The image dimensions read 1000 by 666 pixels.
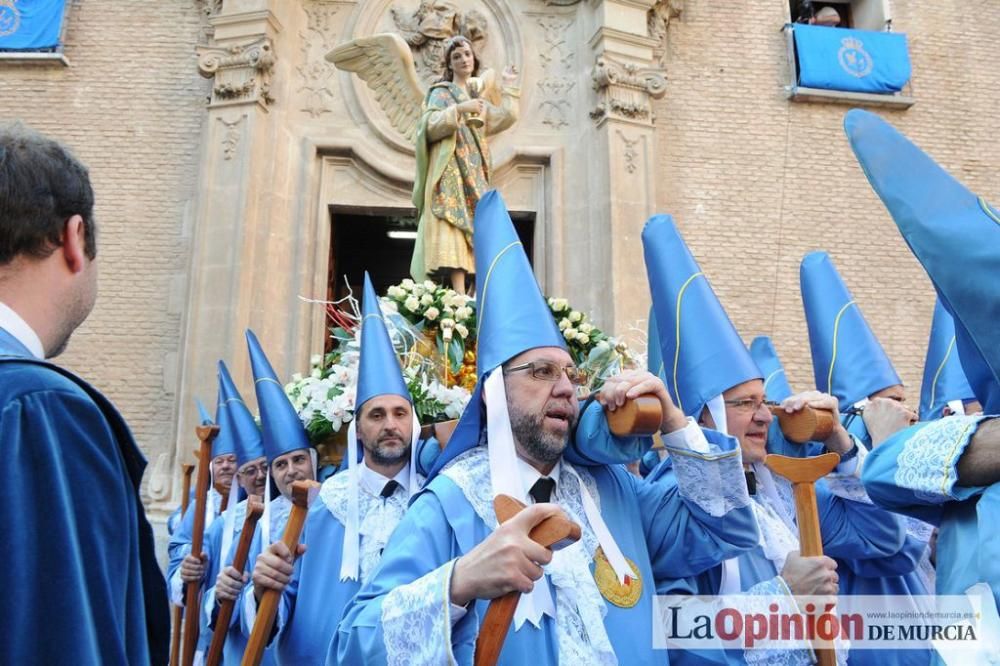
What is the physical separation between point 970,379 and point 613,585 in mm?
982

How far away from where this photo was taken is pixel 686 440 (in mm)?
2105

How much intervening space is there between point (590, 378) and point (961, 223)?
3285 millimetres

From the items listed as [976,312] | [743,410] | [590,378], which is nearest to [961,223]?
[976,312]

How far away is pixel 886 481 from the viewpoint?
1726 mm

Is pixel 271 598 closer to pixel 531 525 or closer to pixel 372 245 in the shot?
pixel 531 525

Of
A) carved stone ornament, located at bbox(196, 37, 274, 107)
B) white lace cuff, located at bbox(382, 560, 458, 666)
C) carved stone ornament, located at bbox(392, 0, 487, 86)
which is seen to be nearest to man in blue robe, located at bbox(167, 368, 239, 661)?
white lace cuff, located at bbox(382, 560, 458, 666)

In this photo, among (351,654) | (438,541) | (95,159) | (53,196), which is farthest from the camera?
(95,159)

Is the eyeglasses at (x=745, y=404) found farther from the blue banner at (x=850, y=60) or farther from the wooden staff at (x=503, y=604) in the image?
the blue banner at (x=850, y=60)

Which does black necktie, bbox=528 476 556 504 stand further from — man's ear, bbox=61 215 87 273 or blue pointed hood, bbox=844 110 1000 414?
man's ear, bbox=61 215 87 273

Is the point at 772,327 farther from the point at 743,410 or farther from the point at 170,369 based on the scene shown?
the point at 743,410

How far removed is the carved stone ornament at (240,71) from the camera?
9.69m

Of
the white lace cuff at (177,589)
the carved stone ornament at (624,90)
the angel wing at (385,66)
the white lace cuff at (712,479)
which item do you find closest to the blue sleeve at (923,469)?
the white lace cuff at (712,479)

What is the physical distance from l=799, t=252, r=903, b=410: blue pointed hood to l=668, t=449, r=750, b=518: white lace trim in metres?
2.04

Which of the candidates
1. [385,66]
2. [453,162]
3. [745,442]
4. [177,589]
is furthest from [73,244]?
[385,66]
